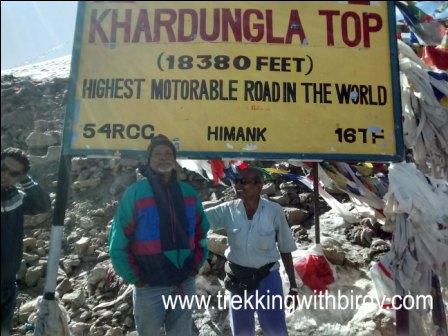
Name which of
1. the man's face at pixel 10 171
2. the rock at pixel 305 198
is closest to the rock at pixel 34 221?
the rock at pixel 305 198

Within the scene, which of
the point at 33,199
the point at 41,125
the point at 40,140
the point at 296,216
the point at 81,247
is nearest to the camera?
the point at 33,199

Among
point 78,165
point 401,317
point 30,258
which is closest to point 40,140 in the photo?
point 78,165

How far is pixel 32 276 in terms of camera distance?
501 centimetres

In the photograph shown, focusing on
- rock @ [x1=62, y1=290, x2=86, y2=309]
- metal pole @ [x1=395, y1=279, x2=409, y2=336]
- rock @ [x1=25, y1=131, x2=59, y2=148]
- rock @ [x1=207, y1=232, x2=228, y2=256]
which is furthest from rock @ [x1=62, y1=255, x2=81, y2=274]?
rock @ [x1=25, y1=131, x2=59, y2=148]

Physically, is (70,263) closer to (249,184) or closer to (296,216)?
(296,216)

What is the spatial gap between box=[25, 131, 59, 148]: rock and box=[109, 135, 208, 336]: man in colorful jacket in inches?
262

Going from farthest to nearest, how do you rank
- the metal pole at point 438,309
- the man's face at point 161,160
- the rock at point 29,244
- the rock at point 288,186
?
the rock at point 288,186 < the rock at point 29,244 < the metal pole at point 438,309 < the man's face at point 161,160

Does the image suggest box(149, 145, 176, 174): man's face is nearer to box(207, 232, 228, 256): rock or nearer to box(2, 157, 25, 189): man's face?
box(2, 157, 25, 189): man's face

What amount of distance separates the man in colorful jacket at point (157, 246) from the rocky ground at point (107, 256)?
1.44 meters

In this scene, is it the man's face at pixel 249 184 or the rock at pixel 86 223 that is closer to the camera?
the man's face at pixel 249 184

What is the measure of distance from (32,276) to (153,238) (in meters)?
3.23

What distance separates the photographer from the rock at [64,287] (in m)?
4.80

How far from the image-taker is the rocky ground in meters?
3.73

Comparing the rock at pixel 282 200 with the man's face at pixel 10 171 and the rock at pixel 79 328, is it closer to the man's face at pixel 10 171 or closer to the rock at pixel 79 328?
the rock at pixel 79 328
